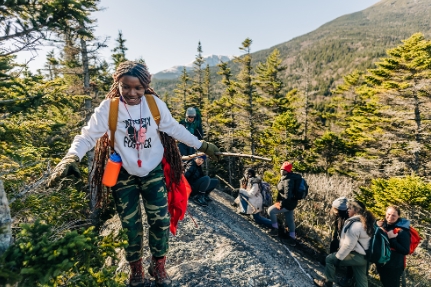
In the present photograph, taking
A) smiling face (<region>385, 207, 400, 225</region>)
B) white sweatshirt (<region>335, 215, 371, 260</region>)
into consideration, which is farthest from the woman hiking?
smiling face (<region>385, 207, 400, 225</region>)

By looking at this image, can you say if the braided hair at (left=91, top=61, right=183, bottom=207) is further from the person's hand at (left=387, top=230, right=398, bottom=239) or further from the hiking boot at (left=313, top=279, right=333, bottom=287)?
the person's hand at (left=387, top=230, right=398, bottom=239)

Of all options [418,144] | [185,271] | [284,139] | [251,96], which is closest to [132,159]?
[185,271]

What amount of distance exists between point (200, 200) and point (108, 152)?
4.11m

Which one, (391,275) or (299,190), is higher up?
(299,190)

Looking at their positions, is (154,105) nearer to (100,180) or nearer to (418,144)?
(100,180)

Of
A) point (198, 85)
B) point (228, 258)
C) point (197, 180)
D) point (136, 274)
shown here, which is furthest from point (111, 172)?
point (198, 85)

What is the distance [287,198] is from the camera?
5906mm

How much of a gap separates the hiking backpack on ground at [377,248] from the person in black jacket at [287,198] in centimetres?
180

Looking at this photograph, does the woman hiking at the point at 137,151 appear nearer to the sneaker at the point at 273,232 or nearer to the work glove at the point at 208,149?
the work glove at the point at 208,149

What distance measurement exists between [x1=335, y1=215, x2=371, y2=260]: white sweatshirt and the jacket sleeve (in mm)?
862

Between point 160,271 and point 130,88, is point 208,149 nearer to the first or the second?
point 130,88

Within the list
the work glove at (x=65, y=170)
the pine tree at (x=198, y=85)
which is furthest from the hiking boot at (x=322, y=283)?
the pine tree at (x=198, y=85)

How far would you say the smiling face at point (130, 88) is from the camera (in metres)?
2.26

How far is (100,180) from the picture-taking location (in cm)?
262
